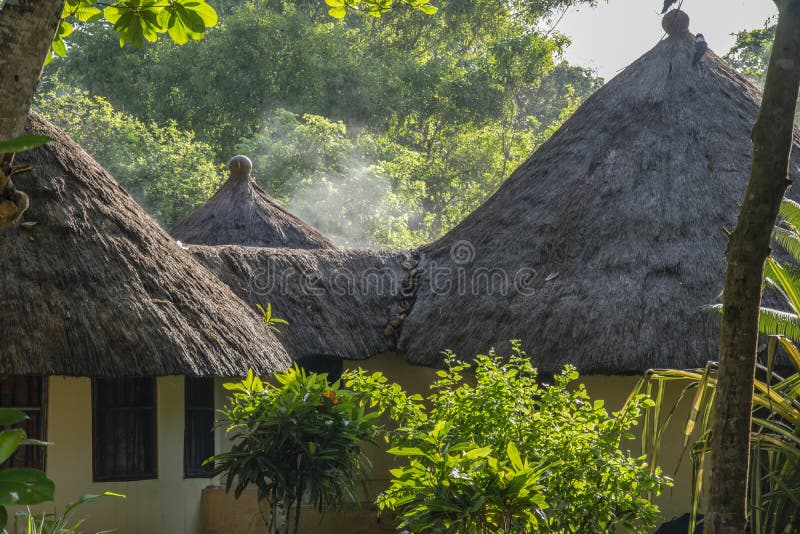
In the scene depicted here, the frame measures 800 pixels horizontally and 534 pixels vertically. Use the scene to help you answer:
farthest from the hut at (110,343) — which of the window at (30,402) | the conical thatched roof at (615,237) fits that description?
the conical thatched roof at (615,237)

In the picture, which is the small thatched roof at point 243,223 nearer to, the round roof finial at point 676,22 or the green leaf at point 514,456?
the round roof finial at point 676,22

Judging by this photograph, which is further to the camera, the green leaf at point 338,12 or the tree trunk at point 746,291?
the green leaf at point 338,12

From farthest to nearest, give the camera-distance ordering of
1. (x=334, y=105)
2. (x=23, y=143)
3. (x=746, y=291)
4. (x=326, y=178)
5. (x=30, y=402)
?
(x=334, y=105), (x=326, y=178), (x=30, y=402), (x=746, y=291), (x=23, y=143)

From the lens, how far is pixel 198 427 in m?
7.92

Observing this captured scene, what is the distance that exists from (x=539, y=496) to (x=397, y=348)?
19.0 ft

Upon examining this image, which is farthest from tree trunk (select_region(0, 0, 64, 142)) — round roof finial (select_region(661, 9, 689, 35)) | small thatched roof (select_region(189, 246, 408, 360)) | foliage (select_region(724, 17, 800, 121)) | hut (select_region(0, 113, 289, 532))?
round roof finial (select_region(661, 9, 689, 35))

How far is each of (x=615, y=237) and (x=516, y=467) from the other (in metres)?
4.92

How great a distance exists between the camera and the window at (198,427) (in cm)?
775

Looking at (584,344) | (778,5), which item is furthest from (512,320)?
(778,5)

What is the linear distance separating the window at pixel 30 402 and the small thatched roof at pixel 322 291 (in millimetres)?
2255

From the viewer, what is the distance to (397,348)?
9336mm

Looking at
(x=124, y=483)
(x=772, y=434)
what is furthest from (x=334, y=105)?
(x=772, y=434)

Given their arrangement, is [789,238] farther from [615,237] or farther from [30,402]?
[30,402]

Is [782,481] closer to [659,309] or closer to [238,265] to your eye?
[659,309]
